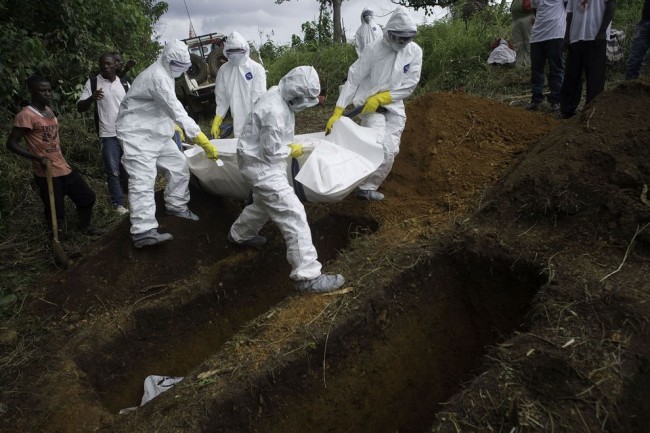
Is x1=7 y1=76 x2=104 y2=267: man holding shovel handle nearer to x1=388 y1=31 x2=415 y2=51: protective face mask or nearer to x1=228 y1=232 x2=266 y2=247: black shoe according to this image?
x1=228 y1=232 x2=266 y2=247: black shoe

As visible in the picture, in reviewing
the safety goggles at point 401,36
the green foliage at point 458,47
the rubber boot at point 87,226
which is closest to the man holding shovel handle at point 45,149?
the rubber boot at point 87,226

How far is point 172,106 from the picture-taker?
420cm

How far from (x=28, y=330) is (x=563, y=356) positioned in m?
3.80

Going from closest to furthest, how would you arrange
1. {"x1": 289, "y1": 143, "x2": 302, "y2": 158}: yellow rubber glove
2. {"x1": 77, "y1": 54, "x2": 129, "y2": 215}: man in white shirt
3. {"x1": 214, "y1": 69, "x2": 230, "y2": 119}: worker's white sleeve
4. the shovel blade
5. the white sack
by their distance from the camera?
the white sack, {"x1": 289, "y1": 143, "x2": 302, "y2": 158}: yellow rubber glove, the shovel blade, {"x1": 77, "y1": 54, "x2": 129, "y2": 215}: man in white shirt, {"x1": 214, "y1": 69, "x2": 230, "y2": 119}: worker's white sleeve

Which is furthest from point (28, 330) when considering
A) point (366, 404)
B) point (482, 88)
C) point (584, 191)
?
point (482, 88)

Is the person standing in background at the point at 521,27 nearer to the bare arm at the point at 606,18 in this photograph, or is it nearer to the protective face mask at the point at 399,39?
the bare arm at the point at 606,18

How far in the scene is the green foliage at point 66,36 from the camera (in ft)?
20.3

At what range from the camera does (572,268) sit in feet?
9.72

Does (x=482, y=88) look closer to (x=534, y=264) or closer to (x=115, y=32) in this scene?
(x=534, y=264)

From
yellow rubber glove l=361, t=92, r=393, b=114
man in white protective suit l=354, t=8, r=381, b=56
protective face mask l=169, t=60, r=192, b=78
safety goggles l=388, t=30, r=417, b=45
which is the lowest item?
yellow rubber glove l=361, t=92, r=393, b=114

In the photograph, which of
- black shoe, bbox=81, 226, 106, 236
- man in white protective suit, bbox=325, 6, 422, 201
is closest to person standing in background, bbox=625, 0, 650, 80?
man in white protective suit, bbox=325, 6, 422, 201

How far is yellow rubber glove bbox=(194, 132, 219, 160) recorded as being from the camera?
4180mm

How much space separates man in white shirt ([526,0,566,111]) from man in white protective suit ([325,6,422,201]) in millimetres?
1938

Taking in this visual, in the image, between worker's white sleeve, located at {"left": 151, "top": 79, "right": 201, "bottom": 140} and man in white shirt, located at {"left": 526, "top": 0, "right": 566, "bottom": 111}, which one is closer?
worker's white sleeve, located at {"left": 151, "top": 79, "right": 201, "bottom": 140}
